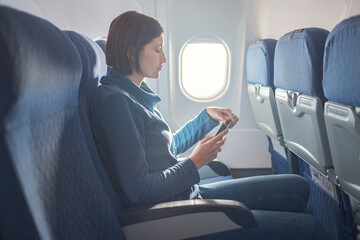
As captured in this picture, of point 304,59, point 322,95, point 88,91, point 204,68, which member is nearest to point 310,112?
point 322,95

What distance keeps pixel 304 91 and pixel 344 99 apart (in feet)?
1.26

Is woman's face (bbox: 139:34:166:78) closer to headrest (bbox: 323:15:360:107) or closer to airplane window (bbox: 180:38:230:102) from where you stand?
headrest (bbox: 323:15:360:107)

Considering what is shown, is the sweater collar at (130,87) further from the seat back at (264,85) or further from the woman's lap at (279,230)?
the seat back at (264,85)

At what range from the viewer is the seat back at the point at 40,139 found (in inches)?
20.7

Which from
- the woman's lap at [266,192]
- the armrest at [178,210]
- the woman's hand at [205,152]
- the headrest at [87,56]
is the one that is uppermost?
the headrest at [87,56]

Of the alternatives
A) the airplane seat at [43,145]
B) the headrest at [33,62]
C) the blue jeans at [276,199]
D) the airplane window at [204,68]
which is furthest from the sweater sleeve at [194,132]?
the airplane window at [204,68]

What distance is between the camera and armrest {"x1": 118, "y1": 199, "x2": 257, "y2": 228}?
3.25ft

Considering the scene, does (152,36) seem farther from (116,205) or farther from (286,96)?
(286,96)

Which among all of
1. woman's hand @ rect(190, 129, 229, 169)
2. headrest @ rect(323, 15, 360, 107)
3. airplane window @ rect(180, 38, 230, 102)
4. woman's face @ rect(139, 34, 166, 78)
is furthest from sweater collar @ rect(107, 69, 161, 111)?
airplane window @ rect(180, 38, 230, 102)

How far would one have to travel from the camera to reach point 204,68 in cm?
287

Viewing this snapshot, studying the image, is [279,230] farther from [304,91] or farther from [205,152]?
[304,91]

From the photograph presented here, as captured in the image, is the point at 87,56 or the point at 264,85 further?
the point at 264,85

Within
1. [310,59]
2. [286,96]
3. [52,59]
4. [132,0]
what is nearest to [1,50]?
[52,59]

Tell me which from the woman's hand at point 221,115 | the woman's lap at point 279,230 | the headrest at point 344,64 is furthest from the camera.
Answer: the woman's hand at point 221,115
